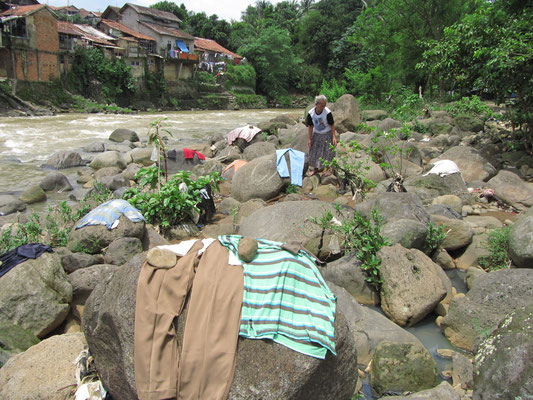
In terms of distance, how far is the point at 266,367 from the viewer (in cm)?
263

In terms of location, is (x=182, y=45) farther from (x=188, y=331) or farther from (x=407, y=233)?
(x=188, y=331)

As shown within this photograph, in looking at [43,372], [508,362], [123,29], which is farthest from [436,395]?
[123,29]

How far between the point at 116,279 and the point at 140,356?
659 mm

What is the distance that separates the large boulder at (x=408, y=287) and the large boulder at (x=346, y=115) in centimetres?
968

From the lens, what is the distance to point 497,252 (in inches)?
199

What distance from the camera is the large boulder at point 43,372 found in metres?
3.01

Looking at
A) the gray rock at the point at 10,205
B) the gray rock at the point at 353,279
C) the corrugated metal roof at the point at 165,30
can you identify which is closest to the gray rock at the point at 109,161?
the gray rock at the point at 10,205

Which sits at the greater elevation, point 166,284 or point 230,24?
point 230,24

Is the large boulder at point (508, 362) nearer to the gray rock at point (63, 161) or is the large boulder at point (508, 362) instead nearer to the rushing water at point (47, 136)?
the rushing water at point (47, 136)

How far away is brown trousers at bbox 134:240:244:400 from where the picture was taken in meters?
2.61

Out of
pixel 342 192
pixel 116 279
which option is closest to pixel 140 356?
pixel 116 279

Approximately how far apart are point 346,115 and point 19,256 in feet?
36.7

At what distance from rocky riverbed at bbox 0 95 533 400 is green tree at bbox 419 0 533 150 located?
1652 millimetres

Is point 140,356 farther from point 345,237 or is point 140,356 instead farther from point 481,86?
point 481,86
